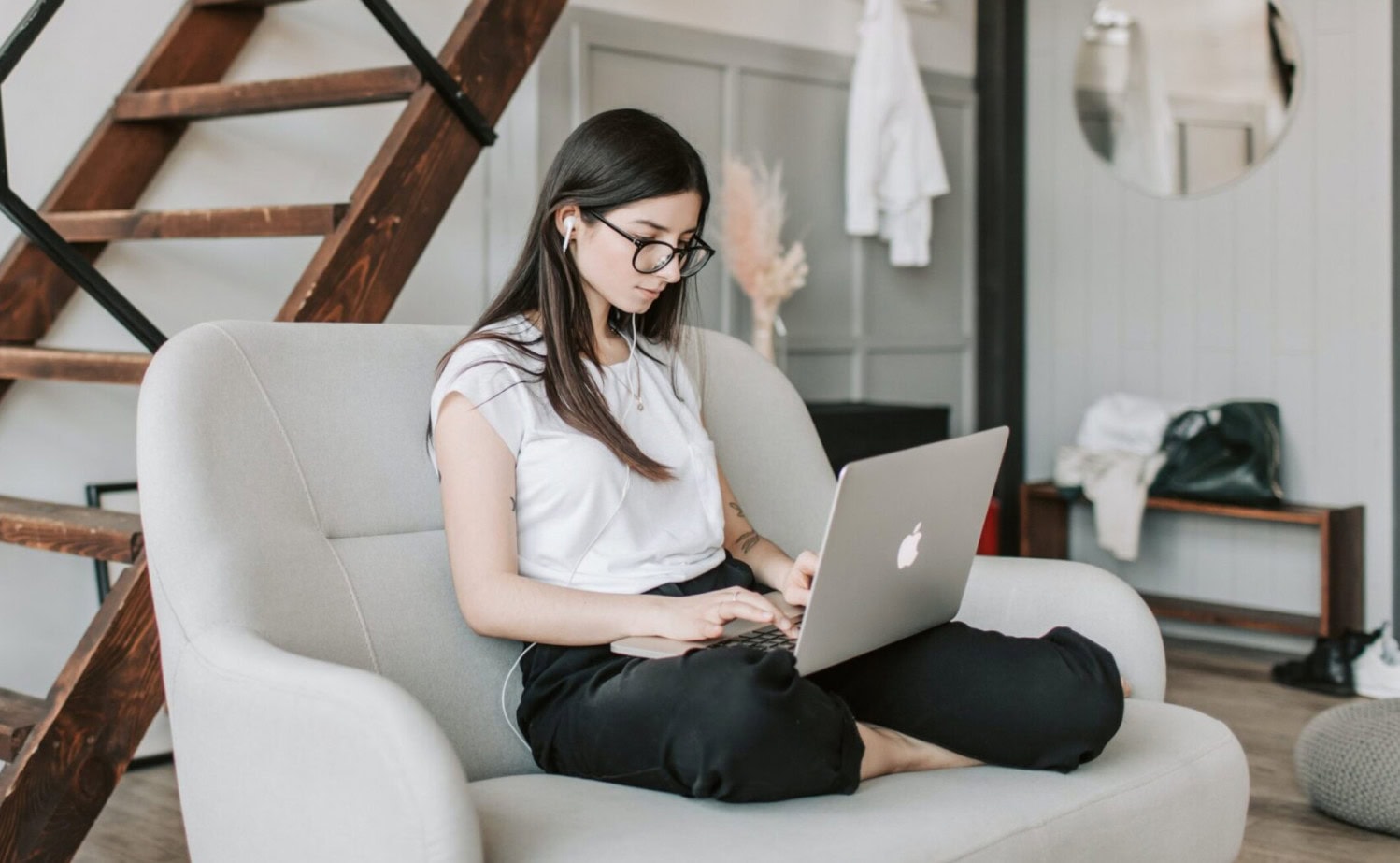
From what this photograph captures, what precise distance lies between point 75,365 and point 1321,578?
3.25 m

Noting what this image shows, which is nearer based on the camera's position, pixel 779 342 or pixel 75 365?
pixel 75 365

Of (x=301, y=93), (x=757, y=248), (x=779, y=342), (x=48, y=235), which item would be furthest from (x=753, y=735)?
(x=779, y=342)

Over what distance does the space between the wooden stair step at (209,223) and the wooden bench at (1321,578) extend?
9.16ft

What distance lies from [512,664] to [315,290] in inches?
30.5

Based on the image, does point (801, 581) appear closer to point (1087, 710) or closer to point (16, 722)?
point (1087, 710)

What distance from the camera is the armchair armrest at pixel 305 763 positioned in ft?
4.03

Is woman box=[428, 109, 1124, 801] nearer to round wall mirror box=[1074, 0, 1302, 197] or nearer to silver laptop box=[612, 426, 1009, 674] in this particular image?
silver laptop box=[612, 426, 1009, 674]

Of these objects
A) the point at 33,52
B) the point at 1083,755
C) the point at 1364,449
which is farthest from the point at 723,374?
the point at 1364,449

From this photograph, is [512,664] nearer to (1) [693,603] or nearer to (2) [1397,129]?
(1) [693,603]

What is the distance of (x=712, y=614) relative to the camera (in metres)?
1.56

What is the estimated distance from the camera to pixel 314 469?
1.73 m

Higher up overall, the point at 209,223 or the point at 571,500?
the point at 209,223

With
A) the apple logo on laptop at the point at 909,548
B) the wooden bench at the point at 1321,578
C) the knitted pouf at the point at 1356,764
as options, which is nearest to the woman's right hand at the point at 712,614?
the apple logo on laptop at the point at 909,548

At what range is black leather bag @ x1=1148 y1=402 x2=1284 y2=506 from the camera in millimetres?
4129
